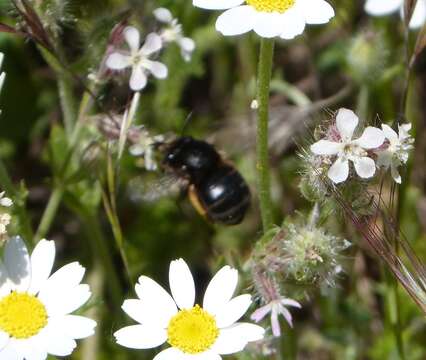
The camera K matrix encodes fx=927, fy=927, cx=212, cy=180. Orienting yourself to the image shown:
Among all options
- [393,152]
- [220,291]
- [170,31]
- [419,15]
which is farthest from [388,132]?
[419,15]

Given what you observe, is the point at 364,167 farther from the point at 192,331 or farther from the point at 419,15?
the point at 419,15

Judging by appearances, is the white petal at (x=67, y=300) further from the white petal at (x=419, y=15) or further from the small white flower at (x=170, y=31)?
the white petal at (x=419, y=15)

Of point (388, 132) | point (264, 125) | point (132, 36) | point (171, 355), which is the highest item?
point (132, 36)

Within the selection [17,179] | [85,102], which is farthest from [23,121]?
[85,102]

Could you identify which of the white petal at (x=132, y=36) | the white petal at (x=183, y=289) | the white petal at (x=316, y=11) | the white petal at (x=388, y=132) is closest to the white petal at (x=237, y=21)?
the white petal at (x=316, y=11)

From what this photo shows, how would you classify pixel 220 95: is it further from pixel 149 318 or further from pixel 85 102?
pixel 149 318

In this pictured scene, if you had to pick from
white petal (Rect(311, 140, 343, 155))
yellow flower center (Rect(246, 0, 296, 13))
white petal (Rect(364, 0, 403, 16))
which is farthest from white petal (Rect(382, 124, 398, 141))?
white petal (Rect(364, 0, 403, 16))
